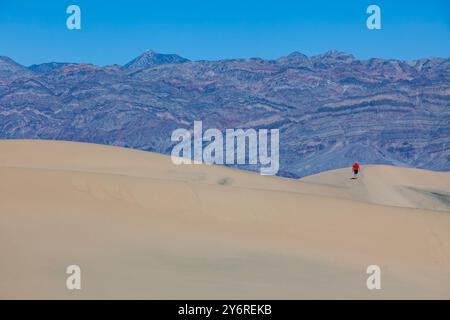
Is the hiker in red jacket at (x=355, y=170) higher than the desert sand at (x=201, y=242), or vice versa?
the hiker in red jacket at (x=355, y=170)

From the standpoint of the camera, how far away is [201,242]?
63.2 ft

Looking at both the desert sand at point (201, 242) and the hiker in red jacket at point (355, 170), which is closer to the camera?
the desert sand at point (201, 242)

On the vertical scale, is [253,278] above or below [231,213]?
below

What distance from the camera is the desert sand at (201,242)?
52.0 ft

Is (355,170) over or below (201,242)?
over

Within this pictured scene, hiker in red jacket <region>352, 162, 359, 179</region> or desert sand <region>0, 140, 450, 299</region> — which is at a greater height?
hiker in red jacket <region>352, 162, 359, 179</region>

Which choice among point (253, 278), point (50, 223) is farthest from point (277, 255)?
point (50, 223)

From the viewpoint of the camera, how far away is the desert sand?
1586 centimetres

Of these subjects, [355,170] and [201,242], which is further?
[355,170]

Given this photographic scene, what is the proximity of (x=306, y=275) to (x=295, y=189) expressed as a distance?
72.7ft
